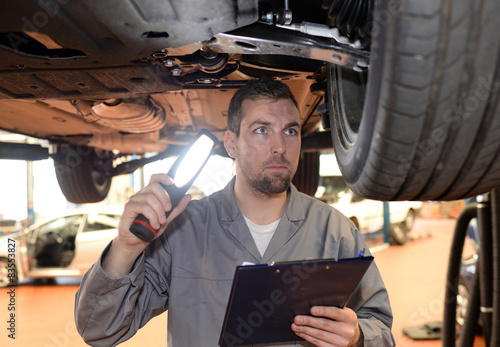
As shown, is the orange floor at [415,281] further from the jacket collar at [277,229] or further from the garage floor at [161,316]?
the jacket collar at [277,229]

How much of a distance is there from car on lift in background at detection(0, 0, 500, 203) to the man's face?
0.13m

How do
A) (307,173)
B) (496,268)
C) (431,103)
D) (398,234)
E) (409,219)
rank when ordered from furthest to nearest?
(409,219) < (398,234) < (307,173) < (496,268) < (431,103)

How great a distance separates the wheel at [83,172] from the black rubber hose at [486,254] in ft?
8.22

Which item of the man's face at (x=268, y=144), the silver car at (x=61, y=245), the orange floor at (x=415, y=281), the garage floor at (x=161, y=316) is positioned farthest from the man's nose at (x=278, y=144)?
the silver car at (x=61, y=245)

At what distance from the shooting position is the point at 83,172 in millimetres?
3055

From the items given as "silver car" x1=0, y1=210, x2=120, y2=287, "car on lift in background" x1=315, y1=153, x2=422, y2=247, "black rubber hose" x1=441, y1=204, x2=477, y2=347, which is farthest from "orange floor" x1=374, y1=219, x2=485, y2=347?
"silver car" x1=0, y1=210, x2=120, y2=287

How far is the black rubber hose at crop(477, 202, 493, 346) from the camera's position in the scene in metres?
1.94

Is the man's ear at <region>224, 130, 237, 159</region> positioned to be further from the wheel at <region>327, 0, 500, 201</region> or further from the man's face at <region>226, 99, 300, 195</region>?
the wheel at <region>327, 0, 500, 201</region>

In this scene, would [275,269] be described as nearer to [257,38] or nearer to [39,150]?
[257,38]

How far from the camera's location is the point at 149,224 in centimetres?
91

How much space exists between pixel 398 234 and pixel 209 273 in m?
6.44

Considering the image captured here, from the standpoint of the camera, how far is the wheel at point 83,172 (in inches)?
113

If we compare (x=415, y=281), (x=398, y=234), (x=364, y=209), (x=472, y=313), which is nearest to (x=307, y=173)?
(x=472, y=313)

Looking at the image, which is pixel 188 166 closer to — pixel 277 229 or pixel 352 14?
pixel 277 229
